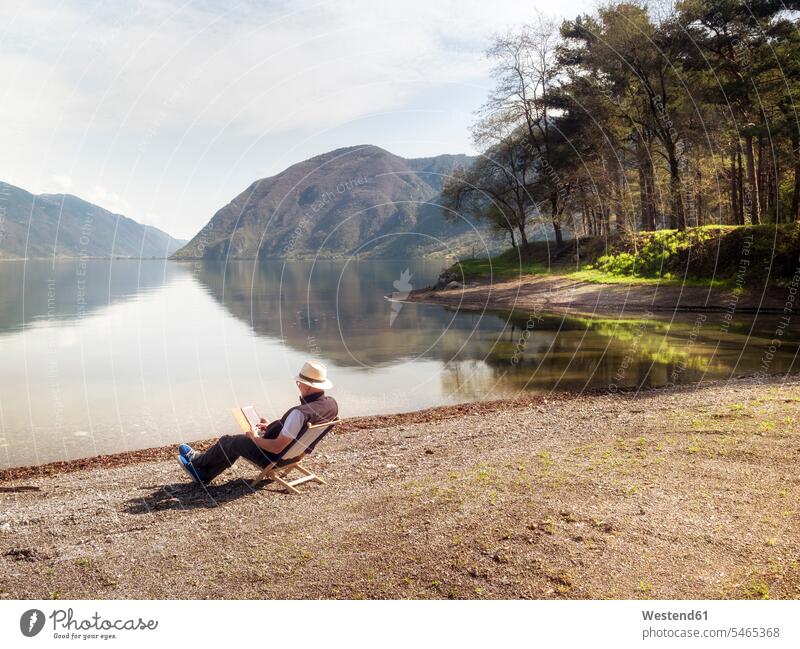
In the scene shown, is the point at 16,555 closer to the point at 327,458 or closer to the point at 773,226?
the point at 327,458

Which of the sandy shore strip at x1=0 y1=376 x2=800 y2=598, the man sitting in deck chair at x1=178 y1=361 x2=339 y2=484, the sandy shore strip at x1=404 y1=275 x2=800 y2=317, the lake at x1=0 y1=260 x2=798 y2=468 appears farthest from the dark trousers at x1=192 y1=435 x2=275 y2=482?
the sandy shore strip at x1=404 y1=275 x2=800 y2=317

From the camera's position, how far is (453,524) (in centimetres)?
780

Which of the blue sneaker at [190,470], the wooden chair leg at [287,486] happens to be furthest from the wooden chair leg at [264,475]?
the blue sneaker at [190,470]

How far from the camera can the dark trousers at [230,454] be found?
962 cm

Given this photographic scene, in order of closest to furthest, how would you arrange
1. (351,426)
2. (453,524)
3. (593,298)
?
(453,524) → (351,426) → (593,298)

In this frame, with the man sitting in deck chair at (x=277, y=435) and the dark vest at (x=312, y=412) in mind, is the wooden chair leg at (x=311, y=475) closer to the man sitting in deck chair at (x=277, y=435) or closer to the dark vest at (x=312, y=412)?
the dark vest at (x=312, y=412)

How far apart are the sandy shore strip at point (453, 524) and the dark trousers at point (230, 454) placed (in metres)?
0.44

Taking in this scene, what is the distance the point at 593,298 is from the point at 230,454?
125 ft

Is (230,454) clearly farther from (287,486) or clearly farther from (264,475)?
(287,486)

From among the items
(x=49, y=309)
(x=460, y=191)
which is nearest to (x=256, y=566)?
(x=49, y=309)

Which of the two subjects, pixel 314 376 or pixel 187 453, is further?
pixel 187 453

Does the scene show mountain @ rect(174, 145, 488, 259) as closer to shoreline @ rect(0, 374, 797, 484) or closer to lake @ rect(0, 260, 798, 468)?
lake @ rect(0, 260, 798, 468)

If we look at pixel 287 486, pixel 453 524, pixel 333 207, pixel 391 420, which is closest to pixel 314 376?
pixel 287 486

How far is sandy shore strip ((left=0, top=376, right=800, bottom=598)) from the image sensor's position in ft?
21.3
